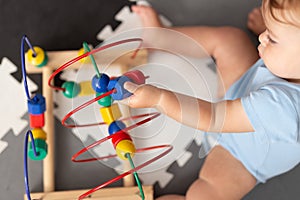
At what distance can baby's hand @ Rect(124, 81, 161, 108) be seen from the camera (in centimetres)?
83

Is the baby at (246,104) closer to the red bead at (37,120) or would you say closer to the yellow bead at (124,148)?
the yellow bead at (124,148)

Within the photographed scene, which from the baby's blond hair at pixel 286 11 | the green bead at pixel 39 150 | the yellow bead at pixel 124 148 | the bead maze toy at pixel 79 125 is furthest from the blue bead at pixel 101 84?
the baby's blond hair at pixel 286 11

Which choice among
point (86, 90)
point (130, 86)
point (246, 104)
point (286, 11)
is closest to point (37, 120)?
point (86, 90)

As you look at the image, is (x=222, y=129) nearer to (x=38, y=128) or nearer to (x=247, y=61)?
(x=247, y=61)

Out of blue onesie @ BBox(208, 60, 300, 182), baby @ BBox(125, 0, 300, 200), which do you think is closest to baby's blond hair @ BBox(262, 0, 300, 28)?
baby @ BBox(125, 0, 300, 200)

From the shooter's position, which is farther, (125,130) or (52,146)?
(52,146)

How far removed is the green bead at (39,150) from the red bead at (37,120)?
0.04 m

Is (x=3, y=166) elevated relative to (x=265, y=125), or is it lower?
lower

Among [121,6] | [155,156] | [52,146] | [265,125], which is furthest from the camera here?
[121,6]

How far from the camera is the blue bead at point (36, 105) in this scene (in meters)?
1.08

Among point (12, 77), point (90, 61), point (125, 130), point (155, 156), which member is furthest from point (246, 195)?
point (12, 77)

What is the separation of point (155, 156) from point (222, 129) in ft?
0.58

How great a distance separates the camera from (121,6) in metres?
1.28

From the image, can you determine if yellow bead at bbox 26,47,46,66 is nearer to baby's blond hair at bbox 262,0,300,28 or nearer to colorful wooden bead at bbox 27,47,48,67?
colorful wooden bead at bbox 27,47,48,67
